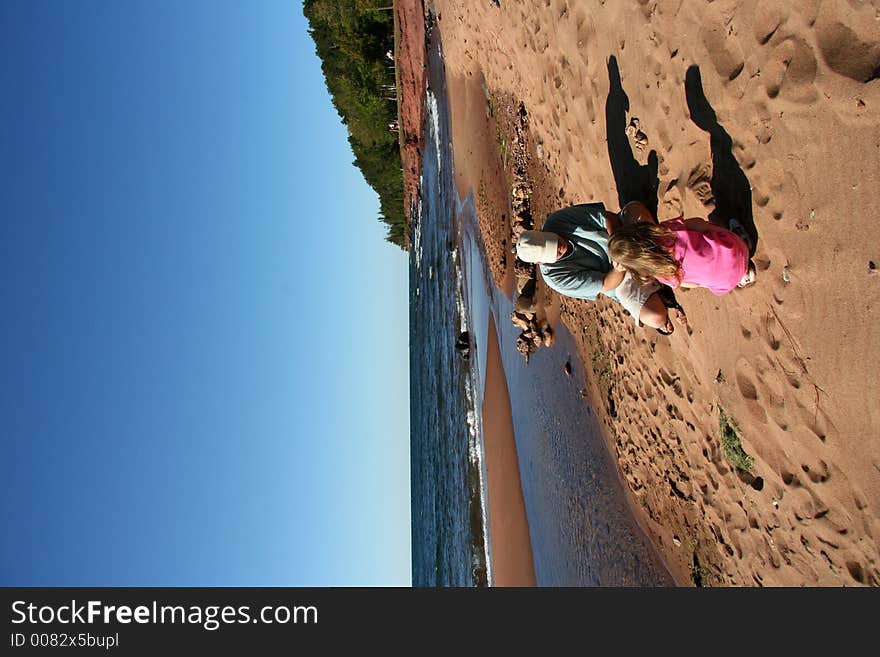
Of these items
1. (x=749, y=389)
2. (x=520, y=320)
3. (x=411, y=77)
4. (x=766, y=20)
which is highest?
(x=411, y=77)

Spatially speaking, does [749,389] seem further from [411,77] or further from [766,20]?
[411,77]

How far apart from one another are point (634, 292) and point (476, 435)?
9.20 metres

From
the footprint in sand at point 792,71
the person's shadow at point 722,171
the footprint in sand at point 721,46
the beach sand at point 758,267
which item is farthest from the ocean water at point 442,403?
the footprint in sand at point 792,71

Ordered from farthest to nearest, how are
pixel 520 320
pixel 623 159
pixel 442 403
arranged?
pixel 442 403 < pixel 520 320 < pixel 623 159

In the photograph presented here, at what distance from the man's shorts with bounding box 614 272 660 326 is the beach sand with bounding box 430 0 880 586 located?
2.50 feet

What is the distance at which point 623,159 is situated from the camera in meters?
6.06

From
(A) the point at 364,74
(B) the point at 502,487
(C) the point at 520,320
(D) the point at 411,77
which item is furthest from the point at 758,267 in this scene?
(A) the point at 364,74

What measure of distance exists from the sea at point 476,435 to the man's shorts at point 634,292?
320cm

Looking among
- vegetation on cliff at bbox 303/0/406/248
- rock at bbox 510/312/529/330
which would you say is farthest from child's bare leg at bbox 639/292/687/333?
vegetation on cliff at bbox 303/0/406/248

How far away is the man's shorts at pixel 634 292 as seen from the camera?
4.68 m
